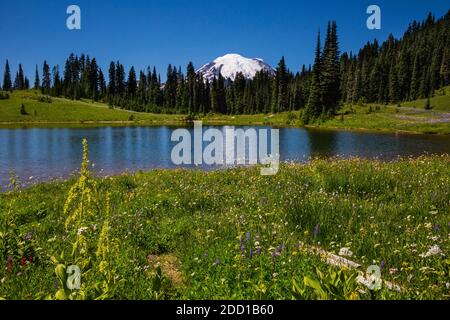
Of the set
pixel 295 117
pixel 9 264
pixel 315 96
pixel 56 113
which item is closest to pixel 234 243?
pixel 9 264

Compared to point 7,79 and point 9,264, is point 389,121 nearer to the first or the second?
point 9,264

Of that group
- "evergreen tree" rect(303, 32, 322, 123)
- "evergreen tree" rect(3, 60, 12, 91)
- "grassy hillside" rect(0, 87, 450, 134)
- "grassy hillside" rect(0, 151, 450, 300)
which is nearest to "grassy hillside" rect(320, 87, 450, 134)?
"grassy hillside" rect(0, 87, 450, 134)

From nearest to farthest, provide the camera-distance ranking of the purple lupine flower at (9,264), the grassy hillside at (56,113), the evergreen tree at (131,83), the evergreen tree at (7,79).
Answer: the purple lupine flower at (9,264), the grassy hillside at (56,113), the evergreen tree at (131,83), the evergreen tree at (7,79)

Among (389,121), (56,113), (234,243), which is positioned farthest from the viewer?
(56,113)

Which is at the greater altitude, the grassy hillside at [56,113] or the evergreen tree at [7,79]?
the evergreen tree at [7,79]

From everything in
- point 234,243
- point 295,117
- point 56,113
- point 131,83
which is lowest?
point 234,243

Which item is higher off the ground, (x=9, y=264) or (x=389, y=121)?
(x=389, y=121)

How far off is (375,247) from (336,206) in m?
2.30

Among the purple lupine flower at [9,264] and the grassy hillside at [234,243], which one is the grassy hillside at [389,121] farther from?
the purple lupine flower at [9,264]

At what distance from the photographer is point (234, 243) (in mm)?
6156

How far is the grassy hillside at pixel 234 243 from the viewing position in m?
4.12

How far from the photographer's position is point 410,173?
13.5 meters

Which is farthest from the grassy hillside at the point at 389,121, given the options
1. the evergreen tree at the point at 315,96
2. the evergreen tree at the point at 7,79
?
the evergreen tree at the point at 7,79
